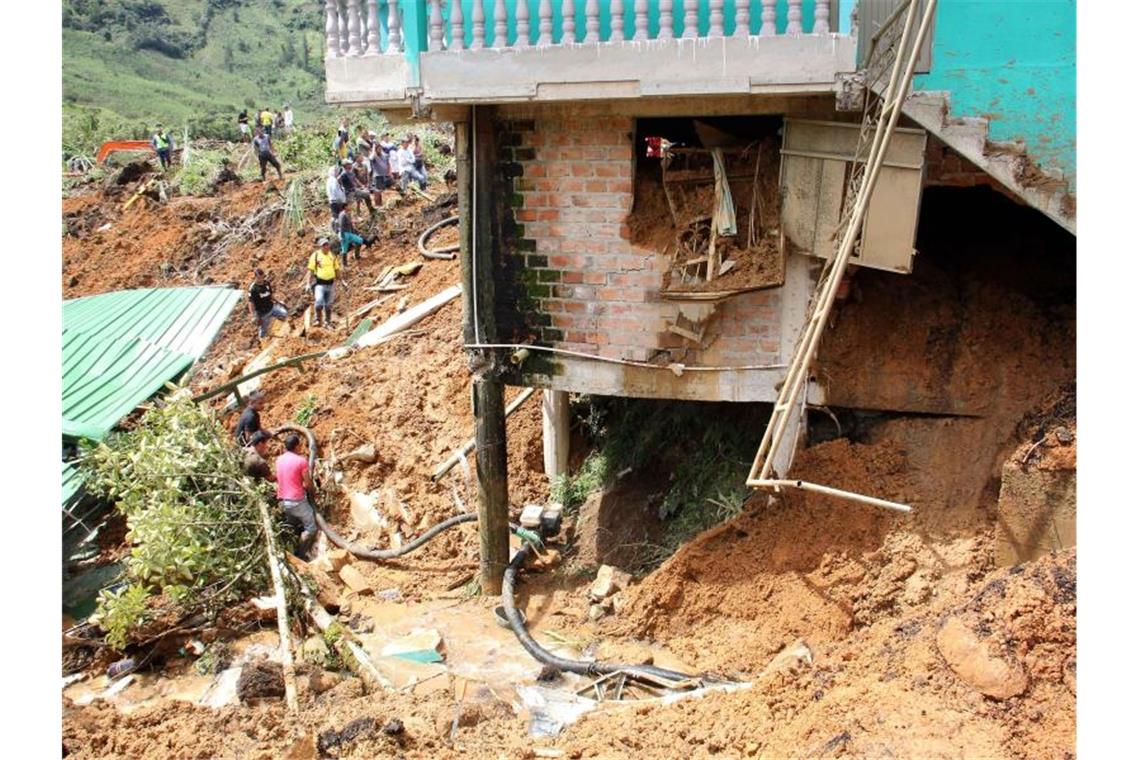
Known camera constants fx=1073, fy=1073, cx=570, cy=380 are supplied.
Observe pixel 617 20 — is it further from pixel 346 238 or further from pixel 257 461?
pixel 346 238

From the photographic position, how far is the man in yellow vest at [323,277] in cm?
1525

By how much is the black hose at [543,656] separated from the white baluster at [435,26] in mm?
4412

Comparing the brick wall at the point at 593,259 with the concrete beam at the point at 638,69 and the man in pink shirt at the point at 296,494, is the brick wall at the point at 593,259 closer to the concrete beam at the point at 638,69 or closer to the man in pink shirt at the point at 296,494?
the concrete beam at the point at 638,69

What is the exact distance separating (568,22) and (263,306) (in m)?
Answer: 9.60

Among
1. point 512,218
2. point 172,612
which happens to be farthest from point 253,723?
point 512,218

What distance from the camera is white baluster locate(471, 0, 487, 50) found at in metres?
7.60

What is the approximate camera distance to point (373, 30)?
8000mm

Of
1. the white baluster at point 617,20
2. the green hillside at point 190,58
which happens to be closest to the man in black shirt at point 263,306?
the white baluster at point 617,20

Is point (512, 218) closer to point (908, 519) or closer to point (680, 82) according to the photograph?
point (680, 82)

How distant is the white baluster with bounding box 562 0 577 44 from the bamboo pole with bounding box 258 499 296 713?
15.4 feet

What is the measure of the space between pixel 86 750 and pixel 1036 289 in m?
7.25

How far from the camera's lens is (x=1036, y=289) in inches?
317

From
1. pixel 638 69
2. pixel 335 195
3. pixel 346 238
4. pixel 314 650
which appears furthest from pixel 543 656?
pixel 335 195

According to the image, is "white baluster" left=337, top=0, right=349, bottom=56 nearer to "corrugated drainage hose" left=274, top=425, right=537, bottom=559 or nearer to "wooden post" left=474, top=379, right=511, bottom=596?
"wooden post" left=474, top=379, right=511, bottom=596
